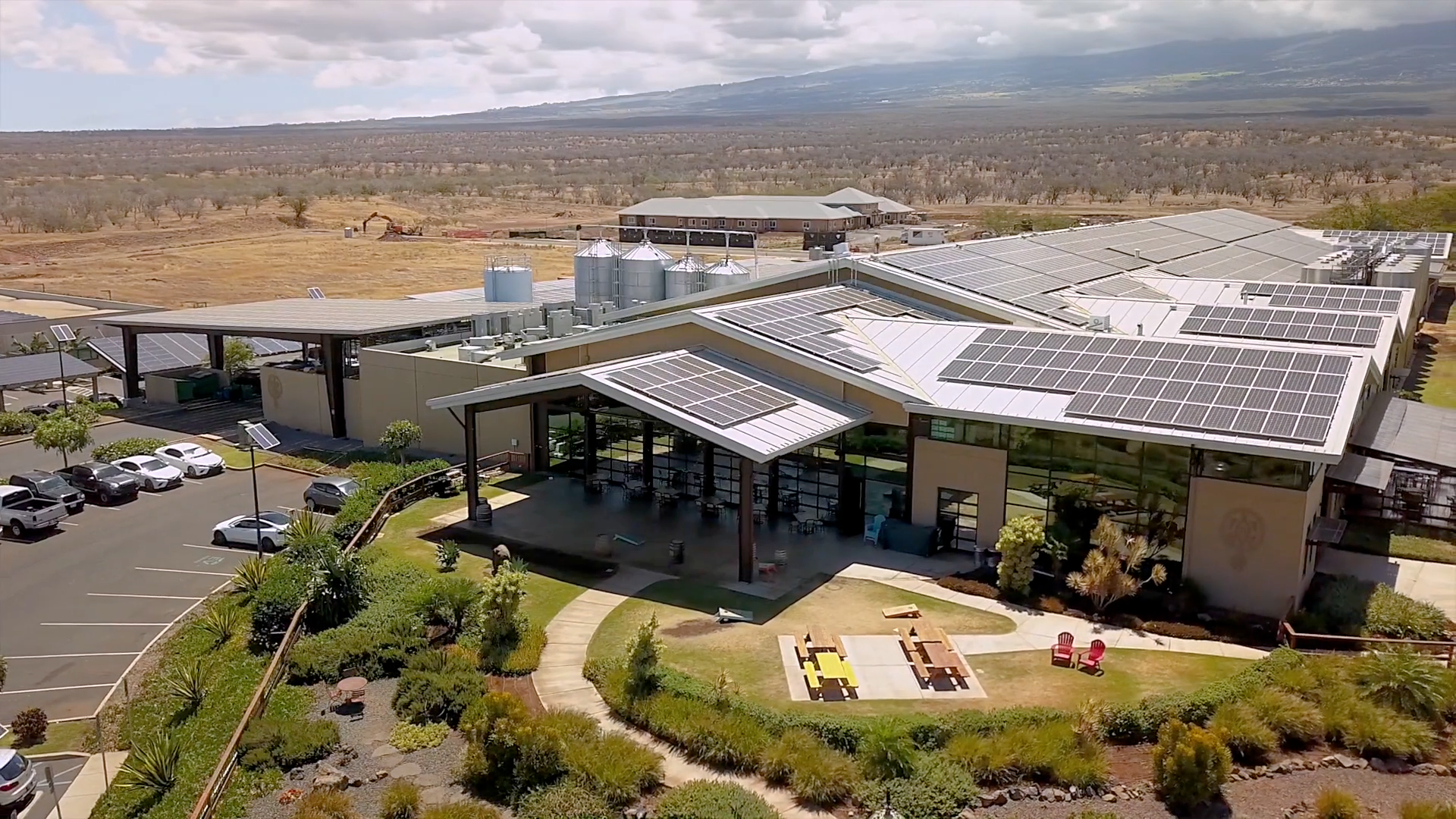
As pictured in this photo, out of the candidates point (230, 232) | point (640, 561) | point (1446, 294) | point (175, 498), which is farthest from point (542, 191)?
point (640, 561)

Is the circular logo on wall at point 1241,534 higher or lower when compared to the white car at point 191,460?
higher

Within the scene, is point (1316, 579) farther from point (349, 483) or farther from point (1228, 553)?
point (349, 483)

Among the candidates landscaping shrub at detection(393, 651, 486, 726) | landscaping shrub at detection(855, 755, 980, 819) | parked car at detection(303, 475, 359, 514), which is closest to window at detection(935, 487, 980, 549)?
landscaping shrub at detection(855, 755, 980, 819)

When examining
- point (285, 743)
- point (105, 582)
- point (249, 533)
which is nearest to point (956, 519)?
point (285, 743)

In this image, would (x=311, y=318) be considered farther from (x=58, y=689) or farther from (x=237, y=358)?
(x=58, y=689)

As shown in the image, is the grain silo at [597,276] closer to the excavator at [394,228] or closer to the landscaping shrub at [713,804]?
the landscaping shrub at [713,804]

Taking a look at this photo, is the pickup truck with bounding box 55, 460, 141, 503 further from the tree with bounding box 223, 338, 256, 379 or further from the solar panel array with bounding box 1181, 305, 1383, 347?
the solar panel array with bounding box 1181, 305, 1383, 347

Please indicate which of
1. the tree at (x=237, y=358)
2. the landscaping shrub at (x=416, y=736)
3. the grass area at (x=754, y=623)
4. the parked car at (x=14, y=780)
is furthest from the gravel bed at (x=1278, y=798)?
the tree at (x=237, y=358)
